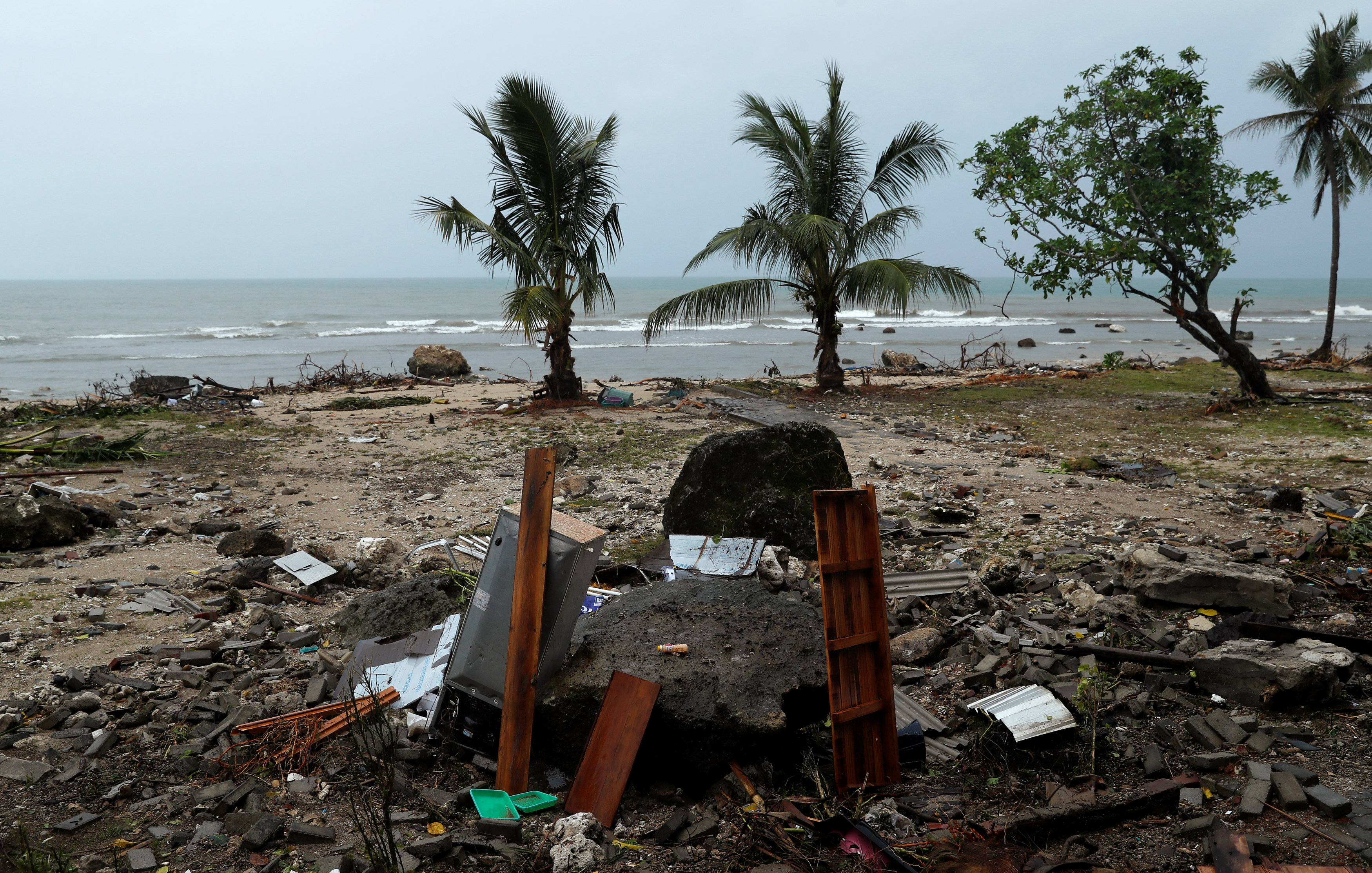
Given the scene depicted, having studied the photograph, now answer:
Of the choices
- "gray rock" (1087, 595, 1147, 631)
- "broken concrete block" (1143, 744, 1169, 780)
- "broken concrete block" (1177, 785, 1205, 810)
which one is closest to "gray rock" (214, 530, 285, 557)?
"gray rock" (1087, 595, 1147, 631)

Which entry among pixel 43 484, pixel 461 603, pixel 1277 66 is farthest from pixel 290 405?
pixel 1277 66

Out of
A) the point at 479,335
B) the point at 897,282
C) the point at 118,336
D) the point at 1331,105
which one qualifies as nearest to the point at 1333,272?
the point at 1331,105

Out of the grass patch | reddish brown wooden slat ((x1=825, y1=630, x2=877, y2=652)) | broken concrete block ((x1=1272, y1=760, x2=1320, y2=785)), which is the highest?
reddish brown wooden slat ((x1=825, y1=630, x2=877, y2=652))

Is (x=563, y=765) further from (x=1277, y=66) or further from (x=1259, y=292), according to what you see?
(x=1259, y=292)

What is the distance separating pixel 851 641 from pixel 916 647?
1165 millimetres

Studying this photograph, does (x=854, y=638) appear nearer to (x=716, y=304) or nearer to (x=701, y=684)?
(x=701, y=684)

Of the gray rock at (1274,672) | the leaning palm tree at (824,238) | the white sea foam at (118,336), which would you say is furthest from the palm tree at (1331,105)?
the white sea foam at (118,336)

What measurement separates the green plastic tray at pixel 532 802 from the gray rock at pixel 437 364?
16878 millimetres

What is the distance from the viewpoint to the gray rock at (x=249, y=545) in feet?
18.9

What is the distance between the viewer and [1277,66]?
1747 cm

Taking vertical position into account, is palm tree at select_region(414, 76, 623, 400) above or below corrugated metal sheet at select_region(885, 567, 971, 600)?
above

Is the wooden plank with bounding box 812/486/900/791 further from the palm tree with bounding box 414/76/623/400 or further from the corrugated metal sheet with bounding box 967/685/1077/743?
the palm tree with bounding box 414/76/623/400

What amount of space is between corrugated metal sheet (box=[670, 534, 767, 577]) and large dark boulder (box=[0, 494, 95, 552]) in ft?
15.0

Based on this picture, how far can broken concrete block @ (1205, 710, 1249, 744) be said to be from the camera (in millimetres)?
3070
